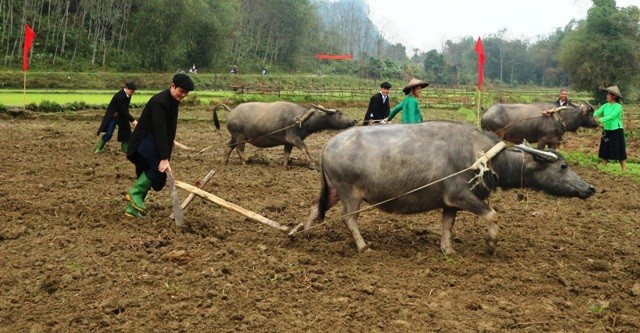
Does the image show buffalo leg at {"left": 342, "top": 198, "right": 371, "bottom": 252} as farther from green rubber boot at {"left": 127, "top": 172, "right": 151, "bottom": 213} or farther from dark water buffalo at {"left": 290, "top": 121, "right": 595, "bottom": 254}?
green rubber boot at {"left": 127, "top": 172, "right": 151, "bottom": 213}

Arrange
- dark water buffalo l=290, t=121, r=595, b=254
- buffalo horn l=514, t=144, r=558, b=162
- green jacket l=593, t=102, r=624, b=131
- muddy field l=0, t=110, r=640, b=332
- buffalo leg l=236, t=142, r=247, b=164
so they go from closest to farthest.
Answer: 1. muddy field l=0, t=110, r=640, b=332
2. dark water buffalo l=290, t=121, r=595, b=254
3. buffalo horn l=514, t=144, r=558, b=162
4. green jacket l=593, t=102, r=624, b=131
5. buffalo leg l=236, t=142, r=247, b=164

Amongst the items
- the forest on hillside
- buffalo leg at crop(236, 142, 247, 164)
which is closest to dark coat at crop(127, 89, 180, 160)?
buffalo leg at crop(236, 142, 247, 164)

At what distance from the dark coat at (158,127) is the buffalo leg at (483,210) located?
3.05 m

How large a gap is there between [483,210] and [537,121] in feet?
26.0

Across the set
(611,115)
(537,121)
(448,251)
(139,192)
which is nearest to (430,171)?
(448,251)

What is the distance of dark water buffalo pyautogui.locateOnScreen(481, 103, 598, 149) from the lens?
13.0 meters

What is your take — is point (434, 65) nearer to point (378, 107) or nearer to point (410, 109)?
point (378, 107)

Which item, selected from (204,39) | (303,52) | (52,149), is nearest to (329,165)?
(52,149)

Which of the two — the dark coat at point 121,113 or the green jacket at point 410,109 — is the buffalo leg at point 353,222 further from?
the dark coat at point 121,113

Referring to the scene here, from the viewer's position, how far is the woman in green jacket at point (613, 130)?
39.3 ft

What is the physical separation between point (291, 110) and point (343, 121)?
102 centimetres

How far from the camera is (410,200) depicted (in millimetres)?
6207

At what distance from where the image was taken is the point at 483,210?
19.6 feet

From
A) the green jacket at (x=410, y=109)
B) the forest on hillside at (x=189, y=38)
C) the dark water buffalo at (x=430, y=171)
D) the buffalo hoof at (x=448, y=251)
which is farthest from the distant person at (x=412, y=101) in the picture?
the forest on hillside at (x=189, y=38)
